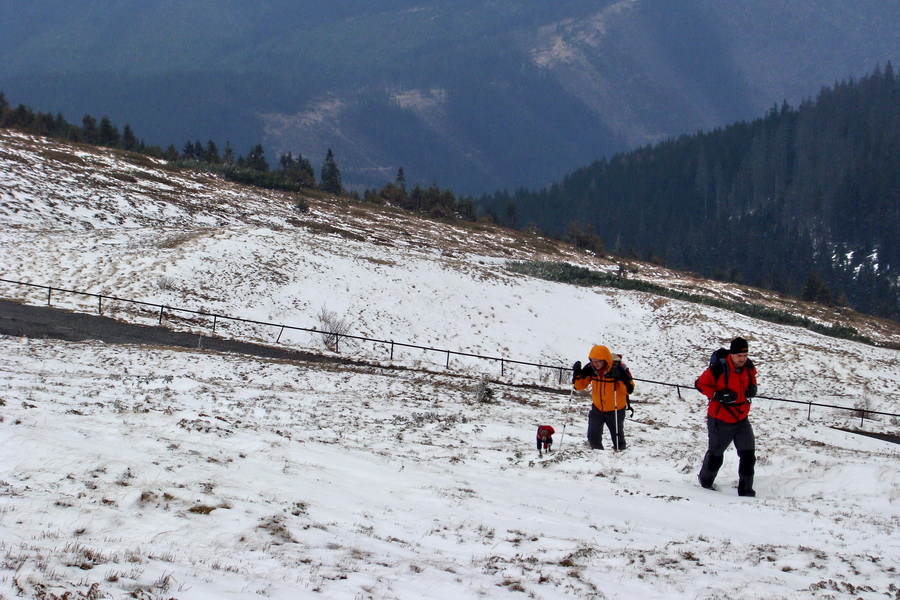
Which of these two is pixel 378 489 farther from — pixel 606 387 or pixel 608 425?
pixel 608 425

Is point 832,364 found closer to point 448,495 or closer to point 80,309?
point 448,495

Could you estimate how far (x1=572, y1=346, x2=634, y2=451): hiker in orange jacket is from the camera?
10.7m

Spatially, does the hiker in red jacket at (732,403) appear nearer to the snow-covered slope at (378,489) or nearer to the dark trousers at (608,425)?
the snow-covered slope at (378,489)

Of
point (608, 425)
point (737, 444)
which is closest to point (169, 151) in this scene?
point (608, 425)

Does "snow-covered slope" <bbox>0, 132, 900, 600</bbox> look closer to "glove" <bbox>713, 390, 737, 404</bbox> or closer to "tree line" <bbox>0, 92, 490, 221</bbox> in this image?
"glove" <bbox>713, 390, 737, 404</bbox>

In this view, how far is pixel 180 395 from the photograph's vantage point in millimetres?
13008

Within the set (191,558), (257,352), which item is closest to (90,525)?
(191,558)

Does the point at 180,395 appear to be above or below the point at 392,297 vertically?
below

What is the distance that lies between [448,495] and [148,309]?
2210 cm

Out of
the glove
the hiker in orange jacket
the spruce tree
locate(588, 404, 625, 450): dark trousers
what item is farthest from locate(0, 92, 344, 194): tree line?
the glove

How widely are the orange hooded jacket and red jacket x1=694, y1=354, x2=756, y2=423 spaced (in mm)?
2007

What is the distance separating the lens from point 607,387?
10945 mm

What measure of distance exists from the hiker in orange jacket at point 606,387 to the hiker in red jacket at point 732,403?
6.40 feet

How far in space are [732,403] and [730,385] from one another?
251 millimetres
